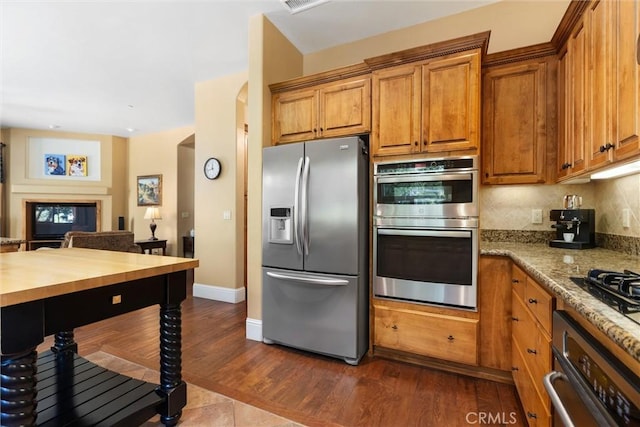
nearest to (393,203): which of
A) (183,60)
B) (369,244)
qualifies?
(369,244)

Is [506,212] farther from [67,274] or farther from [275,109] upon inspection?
[67,274]

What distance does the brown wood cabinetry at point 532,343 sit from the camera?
1167 millimetres

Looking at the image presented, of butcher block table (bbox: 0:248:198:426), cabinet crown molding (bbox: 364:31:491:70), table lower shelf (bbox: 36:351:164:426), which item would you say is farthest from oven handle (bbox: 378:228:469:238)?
table lower shelf (bbox: 36:351:164:426)

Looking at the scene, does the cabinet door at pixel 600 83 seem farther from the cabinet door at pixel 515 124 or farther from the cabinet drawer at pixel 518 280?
the cabinet drawer at pixel 518 280

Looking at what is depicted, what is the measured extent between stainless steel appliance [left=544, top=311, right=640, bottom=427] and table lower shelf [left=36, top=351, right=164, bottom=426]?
176 centimetres

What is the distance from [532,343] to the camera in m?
1.38

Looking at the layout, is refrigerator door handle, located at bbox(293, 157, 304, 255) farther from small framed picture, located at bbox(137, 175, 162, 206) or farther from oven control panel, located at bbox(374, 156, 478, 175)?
small framed picture, located at bbox(137, 175, 162, 206)

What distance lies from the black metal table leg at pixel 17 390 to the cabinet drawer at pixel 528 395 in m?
1.93

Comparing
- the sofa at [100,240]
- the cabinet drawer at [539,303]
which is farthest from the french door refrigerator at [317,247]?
the sofa at [100,240]

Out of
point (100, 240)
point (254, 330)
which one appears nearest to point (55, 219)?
point (100, 240)

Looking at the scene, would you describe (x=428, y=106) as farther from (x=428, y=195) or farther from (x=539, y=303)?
(x=539, y=303)

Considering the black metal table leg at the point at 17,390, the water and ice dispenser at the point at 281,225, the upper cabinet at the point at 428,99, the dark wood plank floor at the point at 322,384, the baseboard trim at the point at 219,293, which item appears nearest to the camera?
the black metal table leg at the point at 17,390

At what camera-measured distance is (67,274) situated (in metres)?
1.24

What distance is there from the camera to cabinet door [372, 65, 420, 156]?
218 centimetres
